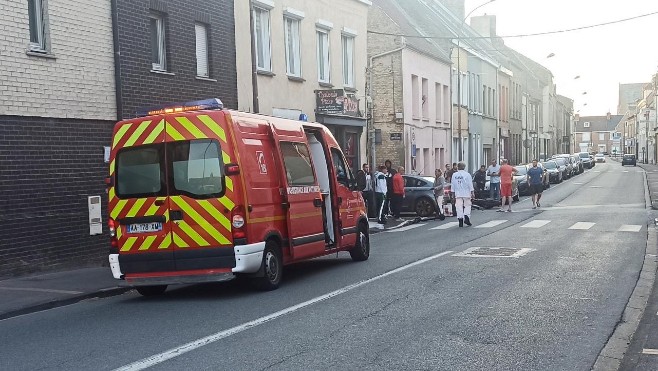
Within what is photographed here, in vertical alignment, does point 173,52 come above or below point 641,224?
above

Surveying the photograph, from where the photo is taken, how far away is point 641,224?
20859 millimetres

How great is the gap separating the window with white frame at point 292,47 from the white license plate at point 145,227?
510 inches

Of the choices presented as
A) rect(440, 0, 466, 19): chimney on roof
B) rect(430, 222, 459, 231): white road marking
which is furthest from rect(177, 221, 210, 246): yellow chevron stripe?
rect(440, 0, 466, 19): chimney on roof

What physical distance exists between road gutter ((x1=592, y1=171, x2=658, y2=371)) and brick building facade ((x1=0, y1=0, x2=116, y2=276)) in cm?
947

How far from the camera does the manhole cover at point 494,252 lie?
14.2 metres

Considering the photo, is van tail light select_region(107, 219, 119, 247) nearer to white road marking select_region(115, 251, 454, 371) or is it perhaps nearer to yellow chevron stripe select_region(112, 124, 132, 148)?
yellow chevron stripe select_region(112, 124, 132, 148)

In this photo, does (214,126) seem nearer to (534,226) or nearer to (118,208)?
(118,208)

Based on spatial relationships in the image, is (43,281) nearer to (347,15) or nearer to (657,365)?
(657,365)

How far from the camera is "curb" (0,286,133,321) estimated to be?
968 cm

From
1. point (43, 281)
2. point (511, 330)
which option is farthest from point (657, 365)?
point (43, 281)

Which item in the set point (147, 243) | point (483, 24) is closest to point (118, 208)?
point (147, 243)

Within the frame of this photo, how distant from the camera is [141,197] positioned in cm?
1040

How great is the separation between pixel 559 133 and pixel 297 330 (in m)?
101

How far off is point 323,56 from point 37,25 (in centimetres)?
1254
